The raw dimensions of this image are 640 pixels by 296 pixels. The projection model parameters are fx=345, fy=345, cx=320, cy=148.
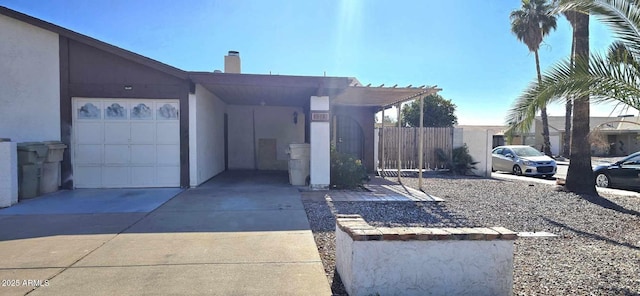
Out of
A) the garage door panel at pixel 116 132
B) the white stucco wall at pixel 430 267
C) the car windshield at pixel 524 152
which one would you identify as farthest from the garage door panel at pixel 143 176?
the car windshield at pixel 524 152

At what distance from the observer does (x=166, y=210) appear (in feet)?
22.2

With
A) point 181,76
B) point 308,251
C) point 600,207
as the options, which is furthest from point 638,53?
point 181,76

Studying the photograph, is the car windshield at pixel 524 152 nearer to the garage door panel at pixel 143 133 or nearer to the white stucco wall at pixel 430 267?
the white stucco wall at pixel 430 267

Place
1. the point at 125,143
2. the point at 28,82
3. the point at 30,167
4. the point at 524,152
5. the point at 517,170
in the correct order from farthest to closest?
the point at 524,152
the point at 517,170
the point at 125,143
the point at 28,82
the point at 30,167

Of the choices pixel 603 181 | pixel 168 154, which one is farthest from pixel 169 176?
pixel 603 181

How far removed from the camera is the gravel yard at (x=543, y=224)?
3729 mm

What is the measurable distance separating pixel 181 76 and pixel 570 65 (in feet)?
27.3

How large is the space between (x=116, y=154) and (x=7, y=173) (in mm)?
2429

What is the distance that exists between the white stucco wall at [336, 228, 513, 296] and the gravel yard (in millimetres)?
369

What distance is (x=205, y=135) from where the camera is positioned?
34.4ft

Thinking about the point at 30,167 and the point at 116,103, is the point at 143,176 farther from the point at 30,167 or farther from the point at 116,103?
the point at 30,167

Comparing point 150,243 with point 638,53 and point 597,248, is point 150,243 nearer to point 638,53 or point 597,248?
point 597,248

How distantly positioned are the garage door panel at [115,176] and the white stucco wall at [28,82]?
146 centimetres

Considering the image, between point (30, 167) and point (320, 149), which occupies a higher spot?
point (320, 149)
